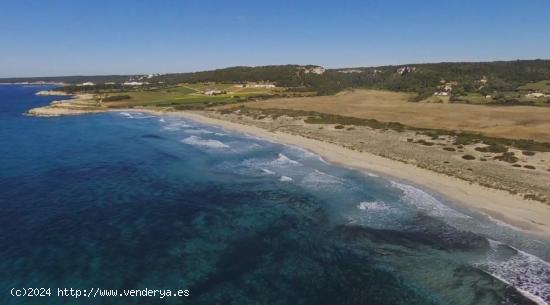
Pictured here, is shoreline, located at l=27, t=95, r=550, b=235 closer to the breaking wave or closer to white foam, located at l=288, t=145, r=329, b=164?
white foam, located at l=288, t=145, r=329, b=164

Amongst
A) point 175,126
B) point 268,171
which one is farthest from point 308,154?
point 175,126

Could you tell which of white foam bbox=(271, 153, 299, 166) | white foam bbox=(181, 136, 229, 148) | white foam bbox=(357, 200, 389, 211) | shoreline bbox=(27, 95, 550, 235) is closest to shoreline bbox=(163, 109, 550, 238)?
shoreline bbox=(27, 95, 550, 235)

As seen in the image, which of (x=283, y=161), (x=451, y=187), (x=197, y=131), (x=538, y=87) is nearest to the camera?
(x=451, y=187)

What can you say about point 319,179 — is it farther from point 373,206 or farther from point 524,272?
point 524,272

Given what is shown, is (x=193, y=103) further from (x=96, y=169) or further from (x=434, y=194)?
(x=434, y=194)

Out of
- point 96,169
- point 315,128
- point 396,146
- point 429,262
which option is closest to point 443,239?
point 429,262
